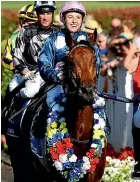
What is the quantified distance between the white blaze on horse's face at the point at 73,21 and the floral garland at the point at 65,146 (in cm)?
82

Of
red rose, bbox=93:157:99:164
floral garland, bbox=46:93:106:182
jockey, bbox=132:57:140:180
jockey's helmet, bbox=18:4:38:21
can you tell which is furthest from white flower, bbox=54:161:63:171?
jockey's helmet, bbox=18:4:38:21

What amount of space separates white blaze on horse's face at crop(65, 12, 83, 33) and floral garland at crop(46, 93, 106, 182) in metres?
Answer: 0.82

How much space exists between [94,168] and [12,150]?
2130mm

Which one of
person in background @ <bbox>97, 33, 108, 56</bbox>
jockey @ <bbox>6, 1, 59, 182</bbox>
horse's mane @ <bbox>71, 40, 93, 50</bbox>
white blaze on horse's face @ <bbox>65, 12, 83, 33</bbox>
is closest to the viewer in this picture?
horse's mane @ <bbox>71, 40, 93, 50</bbox>

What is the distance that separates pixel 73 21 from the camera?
27.9ft

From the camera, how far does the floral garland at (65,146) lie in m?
8.02

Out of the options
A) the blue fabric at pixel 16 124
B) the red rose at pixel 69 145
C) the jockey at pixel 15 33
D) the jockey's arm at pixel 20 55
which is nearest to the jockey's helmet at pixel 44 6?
the jockey's arm at pixel 20 55

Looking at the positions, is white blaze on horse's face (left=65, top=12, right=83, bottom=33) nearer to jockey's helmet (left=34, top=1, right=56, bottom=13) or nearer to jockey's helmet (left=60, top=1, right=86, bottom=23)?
jockey's helmet (left=60, top=1, right=86, bottom=23)

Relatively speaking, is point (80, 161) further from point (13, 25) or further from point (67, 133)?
point (13, 25)

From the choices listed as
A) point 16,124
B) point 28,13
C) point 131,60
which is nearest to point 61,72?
point 16,124

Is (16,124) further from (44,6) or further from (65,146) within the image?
(44,6)

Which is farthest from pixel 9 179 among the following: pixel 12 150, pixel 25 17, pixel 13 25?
pixel 13 25

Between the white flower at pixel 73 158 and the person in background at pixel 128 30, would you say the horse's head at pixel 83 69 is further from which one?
the person in background at pixel 128 30

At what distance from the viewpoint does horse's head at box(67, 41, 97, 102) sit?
7.39 metres
